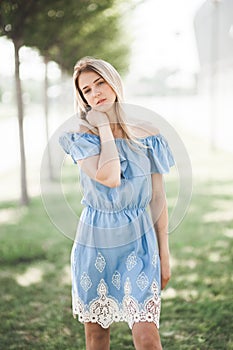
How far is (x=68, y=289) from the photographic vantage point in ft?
12.8

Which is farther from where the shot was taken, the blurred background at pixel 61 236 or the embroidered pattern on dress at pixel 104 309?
the blurred background at pixel 61 236

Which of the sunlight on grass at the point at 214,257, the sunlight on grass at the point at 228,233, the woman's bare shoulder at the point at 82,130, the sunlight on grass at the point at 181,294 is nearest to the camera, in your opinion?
the woman's bare shoulder at the point at 82,130

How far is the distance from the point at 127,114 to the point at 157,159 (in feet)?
0.62

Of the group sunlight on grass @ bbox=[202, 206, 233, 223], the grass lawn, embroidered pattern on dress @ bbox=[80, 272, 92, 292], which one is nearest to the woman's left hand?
embroidered pattern on dress @ bbox=[80, 272, 92, 292]

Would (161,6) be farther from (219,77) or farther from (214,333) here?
(214,333)

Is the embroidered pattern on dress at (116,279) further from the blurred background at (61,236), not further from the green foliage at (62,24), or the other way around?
the green foliage at (62,24)

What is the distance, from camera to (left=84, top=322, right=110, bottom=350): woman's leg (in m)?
1.90

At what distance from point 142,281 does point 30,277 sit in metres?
2.53

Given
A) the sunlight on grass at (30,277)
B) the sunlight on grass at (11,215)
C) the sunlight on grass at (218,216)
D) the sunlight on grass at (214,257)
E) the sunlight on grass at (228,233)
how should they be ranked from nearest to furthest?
the sunlight on grass at (30,277) < the sunlight on grass at (214,257) < the sunlight on grass at (228,233) < the sunlight on grass at (218,216) < the sunlight on grass at (11,215)

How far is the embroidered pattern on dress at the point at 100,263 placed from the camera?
1827mm

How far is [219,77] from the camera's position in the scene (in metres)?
20.5

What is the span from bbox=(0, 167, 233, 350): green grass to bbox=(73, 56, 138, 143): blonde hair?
1570 millimetres

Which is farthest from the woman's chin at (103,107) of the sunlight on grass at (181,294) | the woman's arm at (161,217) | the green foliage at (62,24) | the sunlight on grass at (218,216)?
the sunlight on grass at (218,216)

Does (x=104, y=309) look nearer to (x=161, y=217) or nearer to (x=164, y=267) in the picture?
(x=164, y=267)
